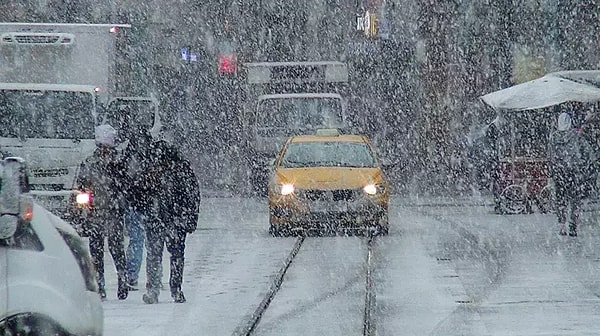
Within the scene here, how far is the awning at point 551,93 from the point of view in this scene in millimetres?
23453

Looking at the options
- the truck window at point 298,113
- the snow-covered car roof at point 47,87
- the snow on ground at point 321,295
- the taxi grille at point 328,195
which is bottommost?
the snow on ground at point 321,295

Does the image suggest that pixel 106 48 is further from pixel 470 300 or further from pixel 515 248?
pixel 470 300

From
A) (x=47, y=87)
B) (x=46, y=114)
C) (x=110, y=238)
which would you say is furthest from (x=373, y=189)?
(x=110, y=238)

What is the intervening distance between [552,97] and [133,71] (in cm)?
700

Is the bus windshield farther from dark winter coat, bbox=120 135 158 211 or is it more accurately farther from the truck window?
the truck window

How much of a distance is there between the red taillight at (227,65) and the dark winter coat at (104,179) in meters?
23.8

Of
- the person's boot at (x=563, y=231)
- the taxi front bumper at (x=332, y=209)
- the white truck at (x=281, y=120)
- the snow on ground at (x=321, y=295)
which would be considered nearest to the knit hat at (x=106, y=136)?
the snow on ground at (x=321, y=295)

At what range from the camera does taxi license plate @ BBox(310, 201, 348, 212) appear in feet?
61.1

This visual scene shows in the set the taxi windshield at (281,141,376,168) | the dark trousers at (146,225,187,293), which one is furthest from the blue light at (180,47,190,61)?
the dark trousers at (146,225,187,293)

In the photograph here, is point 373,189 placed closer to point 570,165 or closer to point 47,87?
point 570,165

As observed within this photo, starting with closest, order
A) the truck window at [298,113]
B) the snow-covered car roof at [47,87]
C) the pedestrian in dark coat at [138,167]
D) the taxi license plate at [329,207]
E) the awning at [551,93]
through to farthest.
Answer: the pedestrian in dark coat at [138,167] < the taxi license plate at [329,207] < the snow-covered car roof at [47,87] < the awning at [551,93] < the truck window at [298,113]

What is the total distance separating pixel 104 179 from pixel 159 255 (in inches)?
30.8

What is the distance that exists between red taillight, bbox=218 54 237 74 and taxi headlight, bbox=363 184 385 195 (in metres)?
17.4

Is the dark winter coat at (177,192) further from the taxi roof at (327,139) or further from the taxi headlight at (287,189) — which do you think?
the taxi roof at (327,139)
